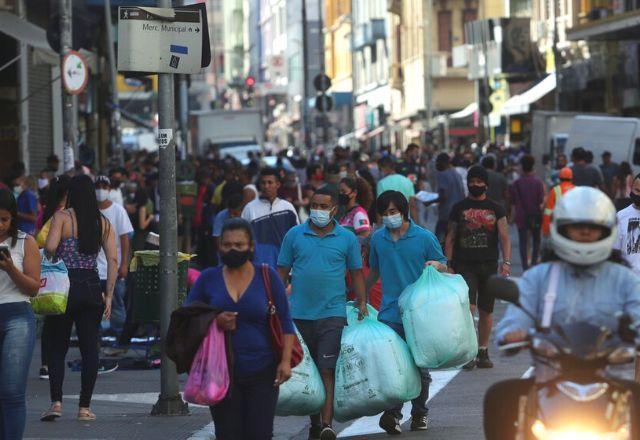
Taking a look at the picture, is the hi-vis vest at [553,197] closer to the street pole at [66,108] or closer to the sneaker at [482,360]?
the sneaker at [482,360]

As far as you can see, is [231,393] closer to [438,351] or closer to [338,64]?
[438,351]

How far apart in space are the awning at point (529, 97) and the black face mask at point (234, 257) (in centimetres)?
4655

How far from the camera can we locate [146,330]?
16.0 metres

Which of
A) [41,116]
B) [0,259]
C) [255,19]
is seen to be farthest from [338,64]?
[0,259]

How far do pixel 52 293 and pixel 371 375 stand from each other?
215 centimetres

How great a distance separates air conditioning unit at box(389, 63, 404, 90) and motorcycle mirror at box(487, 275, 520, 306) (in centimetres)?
7854

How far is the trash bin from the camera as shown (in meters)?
14.0

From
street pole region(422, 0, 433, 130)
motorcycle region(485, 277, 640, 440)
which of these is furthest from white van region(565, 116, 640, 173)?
street pole region(422, 0, 433, 130)

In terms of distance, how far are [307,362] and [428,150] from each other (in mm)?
41129

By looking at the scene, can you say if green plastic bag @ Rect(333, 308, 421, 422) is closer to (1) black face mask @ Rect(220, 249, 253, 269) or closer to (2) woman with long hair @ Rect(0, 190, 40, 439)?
(2) woman with long hair @ Rect(0, 190, 40, 439)

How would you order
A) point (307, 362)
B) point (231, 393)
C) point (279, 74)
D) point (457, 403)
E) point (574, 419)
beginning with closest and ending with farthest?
point (574, 419) → point (231, 393) → point (307, 362) → point (457, 403) → point (279, 74)

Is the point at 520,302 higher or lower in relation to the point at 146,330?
higher

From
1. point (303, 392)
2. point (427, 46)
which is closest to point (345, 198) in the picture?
point (303, 392)

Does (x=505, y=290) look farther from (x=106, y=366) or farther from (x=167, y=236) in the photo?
(x=106, y=366)
